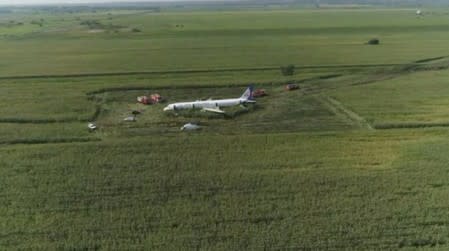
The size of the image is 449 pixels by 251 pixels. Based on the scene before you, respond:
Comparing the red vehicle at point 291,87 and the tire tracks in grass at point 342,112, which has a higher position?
the red vehicle at point 291,87

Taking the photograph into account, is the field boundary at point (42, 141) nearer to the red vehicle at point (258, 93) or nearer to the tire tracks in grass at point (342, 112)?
the red vehicle at point (258, 93)

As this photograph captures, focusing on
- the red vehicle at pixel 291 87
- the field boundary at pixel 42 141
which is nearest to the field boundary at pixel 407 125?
the red vehicle at pixel 291 87

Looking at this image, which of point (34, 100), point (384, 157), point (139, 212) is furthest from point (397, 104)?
point (34, 100)

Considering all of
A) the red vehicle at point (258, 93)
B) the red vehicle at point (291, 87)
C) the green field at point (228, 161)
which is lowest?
the green field at point (228, 161)

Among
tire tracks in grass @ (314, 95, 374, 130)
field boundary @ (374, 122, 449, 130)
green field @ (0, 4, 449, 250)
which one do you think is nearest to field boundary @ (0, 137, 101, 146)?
green field @ (0, 4, 449, 250)

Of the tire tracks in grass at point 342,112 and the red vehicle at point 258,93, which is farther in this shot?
the red vehicle at point 258,93

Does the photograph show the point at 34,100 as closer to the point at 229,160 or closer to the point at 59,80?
the point at 59,80

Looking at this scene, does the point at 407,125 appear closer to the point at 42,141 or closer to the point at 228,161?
the point at 228,161
